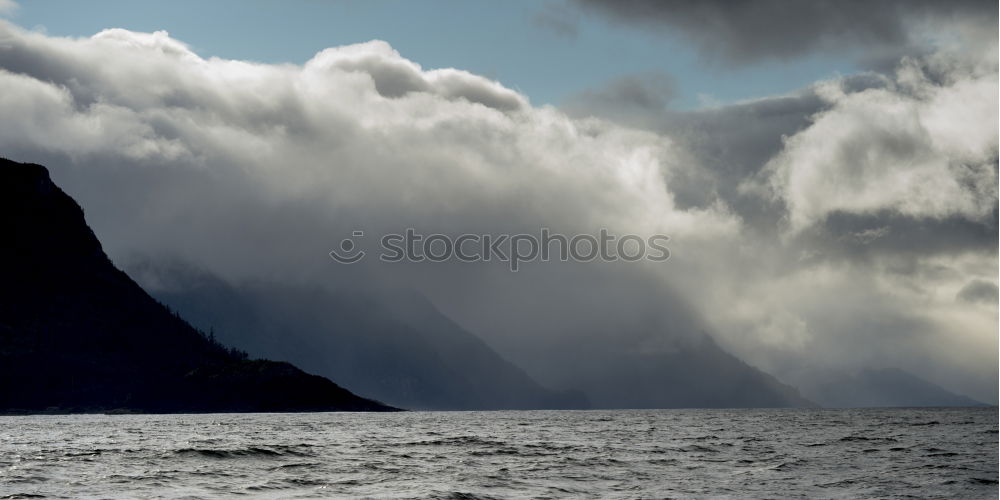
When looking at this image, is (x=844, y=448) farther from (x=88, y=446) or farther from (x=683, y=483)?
(x=88, y=446)

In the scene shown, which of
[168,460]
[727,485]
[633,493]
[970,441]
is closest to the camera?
[633,493]

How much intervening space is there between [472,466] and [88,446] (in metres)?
63.2

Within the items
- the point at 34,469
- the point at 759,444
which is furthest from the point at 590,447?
the point at 34,469

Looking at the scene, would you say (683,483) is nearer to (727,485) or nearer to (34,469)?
(727,485)

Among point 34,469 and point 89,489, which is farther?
point 34,469

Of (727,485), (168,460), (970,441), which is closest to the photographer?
(727,485)

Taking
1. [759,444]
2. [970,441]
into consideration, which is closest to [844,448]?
[759,444]

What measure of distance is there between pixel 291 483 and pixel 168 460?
28.5 m

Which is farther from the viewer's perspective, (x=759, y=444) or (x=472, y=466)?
(x=759, y=444)

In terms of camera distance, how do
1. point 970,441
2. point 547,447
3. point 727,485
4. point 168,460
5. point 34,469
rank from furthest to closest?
1. point 970,441
2. point 547,447
3. point 168,460
4. point 34,469
5. point 727,485

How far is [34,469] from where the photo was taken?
8331 cm

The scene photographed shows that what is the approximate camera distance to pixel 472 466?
86.5m

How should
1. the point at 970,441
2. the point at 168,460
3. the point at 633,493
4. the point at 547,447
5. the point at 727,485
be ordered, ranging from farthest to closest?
1. the point at 970,441
2. the point at 547,447
3. the point at 168,460
4. the point at 727,485
5. the point at 633,493

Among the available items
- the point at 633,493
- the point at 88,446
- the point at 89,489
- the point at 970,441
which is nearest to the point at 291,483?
the point at 89,489
